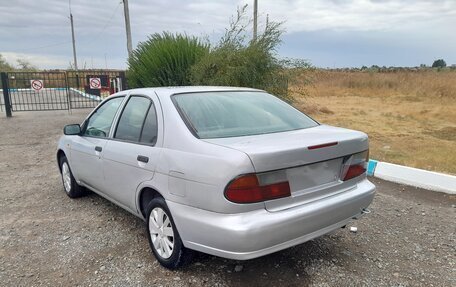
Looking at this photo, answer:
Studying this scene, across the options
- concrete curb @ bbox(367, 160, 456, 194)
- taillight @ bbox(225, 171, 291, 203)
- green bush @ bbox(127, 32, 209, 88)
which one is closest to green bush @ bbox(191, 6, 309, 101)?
green bush @ bbox(127, 32, 209, 88)

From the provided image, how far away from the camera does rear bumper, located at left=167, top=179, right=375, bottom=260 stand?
2.45 meters

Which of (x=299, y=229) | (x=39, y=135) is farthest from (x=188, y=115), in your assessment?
(x=39, y=135)

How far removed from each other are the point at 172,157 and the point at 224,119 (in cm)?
62

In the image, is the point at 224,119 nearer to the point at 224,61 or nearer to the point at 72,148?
the point at 72,148

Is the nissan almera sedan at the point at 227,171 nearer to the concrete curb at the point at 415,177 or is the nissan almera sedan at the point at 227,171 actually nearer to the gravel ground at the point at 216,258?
the gravel ground at the point at 216,258

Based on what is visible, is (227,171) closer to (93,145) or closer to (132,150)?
(132,150)

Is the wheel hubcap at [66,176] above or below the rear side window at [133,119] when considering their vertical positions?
below

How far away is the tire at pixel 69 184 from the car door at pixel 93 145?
10.2 inches

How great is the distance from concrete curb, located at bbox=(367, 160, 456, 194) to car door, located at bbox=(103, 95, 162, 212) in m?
4.01

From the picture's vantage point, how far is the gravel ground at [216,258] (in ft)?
9.90

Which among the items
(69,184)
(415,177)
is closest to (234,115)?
(69,184)

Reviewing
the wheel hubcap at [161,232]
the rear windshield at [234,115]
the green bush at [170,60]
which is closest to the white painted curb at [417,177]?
the rear windshield at [234,115]

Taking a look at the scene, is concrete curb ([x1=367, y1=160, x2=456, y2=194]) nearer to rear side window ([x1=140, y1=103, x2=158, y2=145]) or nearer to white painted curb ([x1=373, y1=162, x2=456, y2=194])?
white painted curb ([x1=373, y1=162, x2=456, y2=194])

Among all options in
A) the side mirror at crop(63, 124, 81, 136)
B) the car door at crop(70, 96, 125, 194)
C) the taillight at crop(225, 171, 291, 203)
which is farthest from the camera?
the side mirror at crop(63, 124, 81, 136)
